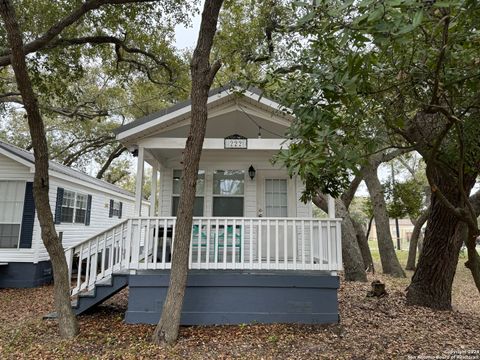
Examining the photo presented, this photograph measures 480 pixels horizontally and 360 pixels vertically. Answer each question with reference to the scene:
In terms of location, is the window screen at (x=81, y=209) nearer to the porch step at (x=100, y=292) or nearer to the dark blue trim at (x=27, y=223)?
the dark blue trim at (x=27, y=223)

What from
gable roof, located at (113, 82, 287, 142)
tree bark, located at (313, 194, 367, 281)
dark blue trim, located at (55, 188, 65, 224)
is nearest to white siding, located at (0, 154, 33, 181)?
dark blue trim, located at (55, 188, 65, 224)

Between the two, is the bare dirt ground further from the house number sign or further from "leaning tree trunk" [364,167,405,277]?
"leaning tree trunk" [364,167,405,277]

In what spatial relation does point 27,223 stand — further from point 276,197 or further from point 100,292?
point 276,197

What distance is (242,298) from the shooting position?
5535mm

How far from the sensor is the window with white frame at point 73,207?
10.8 m

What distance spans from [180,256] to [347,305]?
3.98 meters

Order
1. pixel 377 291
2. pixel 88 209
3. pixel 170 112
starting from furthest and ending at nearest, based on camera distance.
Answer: pixel 88 209
pixel 377 291
pixel 170 112

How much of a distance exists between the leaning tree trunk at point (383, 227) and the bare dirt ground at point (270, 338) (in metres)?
5.67

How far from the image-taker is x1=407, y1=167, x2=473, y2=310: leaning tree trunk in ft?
20.3

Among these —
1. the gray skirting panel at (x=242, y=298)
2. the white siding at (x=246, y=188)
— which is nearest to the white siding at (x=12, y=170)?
the white siding at (x=246, y=188)

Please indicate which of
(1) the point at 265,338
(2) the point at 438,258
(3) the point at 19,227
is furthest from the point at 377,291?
(3) the point at 19,227

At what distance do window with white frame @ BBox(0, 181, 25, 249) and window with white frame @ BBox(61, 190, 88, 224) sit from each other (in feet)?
4.70

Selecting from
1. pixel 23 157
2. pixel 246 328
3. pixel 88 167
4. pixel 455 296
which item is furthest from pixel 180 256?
pixel 88 167

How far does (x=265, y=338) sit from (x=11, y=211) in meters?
8.30
